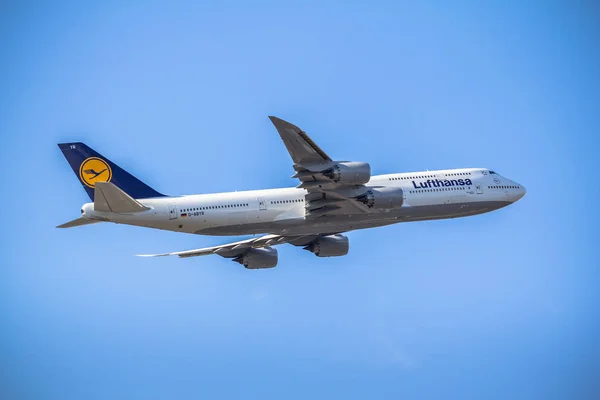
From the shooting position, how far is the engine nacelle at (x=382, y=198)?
54750 mm

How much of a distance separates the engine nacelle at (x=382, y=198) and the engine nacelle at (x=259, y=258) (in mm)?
11982

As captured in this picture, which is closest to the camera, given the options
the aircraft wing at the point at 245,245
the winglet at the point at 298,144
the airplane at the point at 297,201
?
the winglet at the point at 298,144

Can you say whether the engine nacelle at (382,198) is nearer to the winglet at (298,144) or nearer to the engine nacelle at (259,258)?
the winglet at (298,144)

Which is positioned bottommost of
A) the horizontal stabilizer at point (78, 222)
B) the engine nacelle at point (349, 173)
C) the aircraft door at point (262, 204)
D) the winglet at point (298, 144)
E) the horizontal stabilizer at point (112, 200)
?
the horizontal stabilizer at point (78, 222)

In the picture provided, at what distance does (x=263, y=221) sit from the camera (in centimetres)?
5525

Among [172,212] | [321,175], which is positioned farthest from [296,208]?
[172,212]

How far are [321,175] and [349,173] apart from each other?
1.80 metres

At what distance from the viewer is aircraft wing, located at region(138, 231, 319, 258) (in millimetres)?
60469

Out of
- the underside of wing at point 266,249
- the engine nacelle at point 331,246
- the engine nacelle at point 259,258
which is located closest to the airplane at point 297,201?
the underside of wing at point 266,249

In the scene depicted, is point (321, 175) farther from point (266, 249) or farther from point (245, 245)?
point (266, 249)

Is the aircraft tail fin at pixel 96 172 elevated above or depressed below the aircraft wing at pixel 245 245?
above

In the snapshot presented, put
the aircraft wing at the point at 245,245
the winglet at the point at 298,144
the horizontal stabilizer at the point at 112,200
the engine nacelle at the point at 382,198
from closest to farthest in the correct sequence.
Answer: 1. the winglet at the point at 298,144
2. the horizontal stabilizer at the point at 112,200
3. the engine nacelle at the point at 382,198
4. the aircraft wing at the point at 245,245

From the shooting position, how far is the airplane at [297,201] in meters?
51.6

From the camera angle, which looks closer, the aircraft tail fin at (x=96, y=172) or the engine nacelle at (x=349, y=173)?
the engine nacelle at (x=349, y=173)
